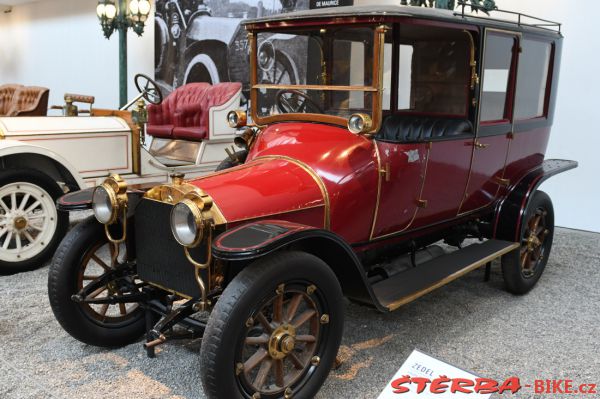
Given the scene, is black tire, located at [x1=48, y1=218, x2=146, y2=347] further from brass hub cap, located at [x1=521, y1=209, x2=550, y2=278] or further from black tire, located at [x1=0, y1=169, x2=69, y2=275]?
brass hub cap, located at [x1=521, y1=209, x2=550, y2=278]

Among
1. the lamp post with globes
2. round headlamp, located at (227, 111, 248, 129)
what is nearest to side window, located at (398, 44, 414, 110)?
round headlamp, located at (227, 111, 248, 129)

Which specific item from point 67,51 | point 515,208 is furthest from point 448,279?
point 67,51

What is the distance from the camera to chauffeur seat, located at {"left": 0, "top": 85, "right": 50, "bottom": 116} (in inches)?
238

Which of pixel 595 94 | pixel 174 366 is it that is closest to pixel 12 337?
pixel 174 366

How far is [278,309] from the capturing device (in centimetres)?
229

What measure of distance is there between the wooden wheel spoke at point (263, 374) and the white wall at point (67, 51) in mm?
7669

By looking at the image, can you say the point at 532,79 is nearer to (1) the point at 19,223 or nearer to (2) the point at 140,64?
(1) the point at 19,223

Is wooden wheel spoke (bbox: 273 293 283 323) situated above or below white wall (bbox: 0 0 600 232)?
below

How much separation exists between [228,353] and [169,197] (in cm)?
77

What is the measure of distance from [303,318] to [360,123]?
2.95ft

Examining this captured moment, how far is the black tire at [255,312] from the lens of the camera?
2.06 meters

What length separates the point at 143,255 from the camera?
2.66 m

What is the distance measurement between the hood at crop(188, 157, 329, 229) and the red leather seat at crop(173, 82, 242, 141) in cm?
276

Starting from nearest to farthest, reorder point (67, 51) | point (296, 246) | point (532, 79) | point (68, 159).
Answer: point (296, 246)
point (532, 79)
point (68, 159)
point (67, 51)
